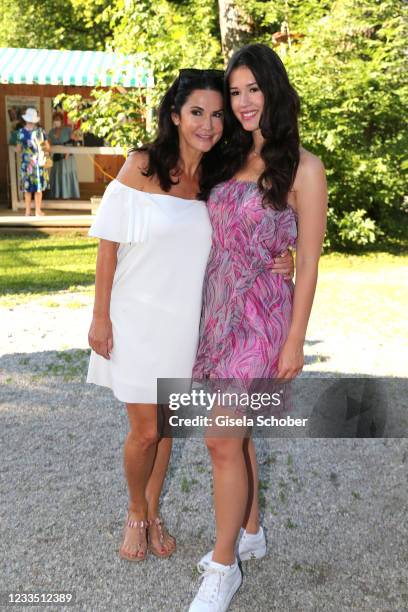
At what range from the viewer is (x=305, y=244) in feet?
8.57

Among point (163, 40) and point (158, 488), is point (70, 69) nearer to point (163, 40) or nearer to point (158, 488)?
point (163, 40)

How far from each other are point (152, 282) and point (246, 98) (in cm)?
77

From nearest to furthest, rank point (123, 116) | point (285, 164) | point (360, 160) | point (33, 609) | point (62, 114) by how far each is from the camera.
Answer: point (285, 164) < point (33, 609) < point (360, 160) < point (123, 116) < point (62, 114)

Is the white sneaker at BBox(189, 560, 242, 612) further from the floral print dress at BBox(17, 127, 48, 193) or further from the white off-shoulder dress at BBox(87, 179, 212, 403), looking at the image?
the floral print dress at BBox(17, 127, 48, 193)

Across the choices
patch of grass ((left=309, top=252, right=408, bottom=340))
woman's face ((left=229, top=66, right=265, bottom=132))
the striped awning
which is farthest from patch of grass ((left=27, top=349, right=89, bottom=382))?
the striped awning

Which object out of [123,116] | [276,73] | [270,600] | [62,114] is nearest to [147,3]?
[123,116]

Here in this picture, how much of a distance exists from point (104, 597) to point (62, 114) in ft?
50.5

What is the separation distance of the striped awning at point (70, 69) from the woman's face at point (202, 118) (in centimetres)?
928

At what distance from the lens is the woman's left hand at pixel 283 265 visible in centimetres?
277

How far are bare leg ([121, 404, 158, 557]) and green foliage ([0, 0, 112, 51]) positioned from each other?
73.8 feet

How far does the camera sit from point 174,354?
287cm

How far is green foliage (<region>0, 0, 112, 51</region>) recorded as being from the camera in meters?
23.9

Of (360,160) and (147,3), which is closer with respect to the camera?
(360,160)

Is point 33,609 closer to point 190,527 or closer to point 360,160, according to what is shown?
point 190,527
